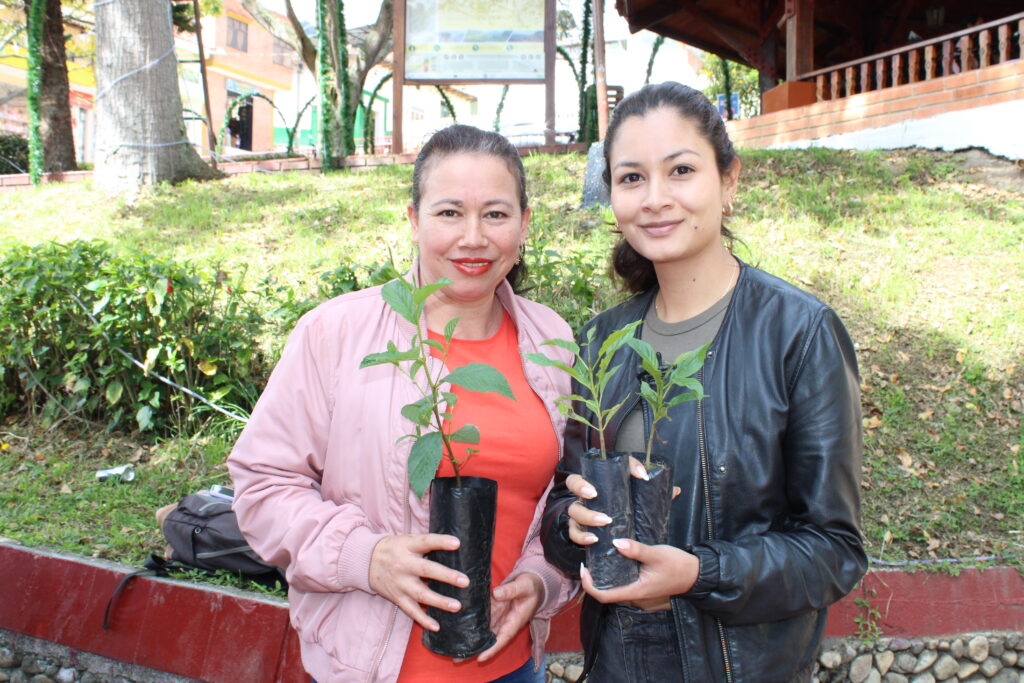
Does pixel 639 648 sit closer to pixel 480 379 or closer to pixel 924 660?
pixel 480 379

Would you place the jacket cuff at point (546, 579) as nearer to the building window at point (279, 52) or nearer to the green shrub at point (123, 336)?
the green shrub at point (123, 336)

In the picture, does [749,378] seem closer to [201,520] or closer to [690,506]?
[690,506]

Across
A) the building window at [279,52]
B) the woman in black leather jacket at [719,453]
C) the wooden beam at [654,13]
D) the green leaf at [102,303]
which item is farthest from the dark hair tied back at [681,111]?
the building window at [279,52]

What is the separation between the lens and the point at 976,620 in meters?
3.02

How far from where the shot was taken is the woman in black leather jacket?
137cm

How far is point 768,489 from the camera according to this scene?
4.72 feet

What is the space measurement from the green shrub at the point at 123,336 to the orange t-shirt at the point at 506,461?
Result: 2.70 metres

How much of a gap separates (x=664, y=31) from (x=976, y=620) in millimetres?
10925

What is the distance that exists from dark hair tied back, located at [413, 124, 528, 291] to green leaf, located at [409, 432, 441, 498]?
603mm

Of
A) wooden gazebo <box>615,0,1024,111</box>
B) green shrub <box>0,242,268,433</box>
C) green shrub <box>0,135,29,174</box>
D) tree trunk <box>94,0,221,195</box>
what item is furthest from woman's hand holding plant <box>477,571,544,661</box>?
green shrub <box>0,135,29,174</box>

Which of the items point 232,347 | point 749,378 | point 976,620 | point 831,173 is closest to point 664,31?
point 831,173

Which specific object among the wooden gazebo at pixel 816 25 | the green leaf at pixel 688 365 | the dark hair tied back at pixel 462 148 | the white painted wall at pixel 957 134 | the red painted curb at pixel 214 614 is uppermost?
the wooden gazebo at pixel 816 25

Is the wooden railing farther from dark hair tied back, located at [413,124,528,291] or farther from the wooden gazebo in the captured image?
dark hair tied back, located at [413,124,528,291]

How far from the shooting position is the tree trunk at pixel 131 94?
8086 mm
